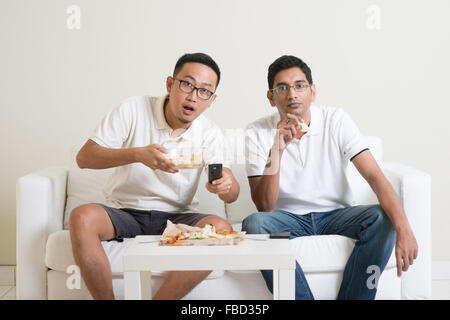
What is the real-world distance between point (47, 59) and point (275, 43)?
1.19 m

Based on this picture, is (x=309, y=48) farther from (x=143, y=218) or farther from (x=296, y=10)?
(x=143, y=218)

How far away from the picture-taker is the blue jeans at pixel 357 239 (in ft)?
6.69

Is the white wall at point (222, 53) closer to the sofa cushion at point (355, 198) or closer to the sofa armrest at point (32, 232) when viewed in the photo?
the sofa cushion at point (355, 198)

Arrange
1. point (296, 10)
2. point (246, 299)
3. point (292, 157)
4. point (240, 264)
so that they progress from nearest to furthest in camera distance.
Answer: point (240, 264), point (246, 299), point (292, 157), point (296, 10)

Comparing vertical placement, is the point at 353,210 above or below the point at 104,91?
below

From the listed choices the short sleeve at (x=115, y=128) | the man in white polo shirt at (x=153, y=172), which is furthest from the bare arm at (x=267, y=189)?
the short sleeve at (x=115, y=128)

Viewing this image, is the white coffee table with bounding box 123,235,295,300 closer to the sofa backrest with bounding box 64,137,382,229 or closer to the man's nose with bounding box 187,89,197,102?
the man's nose with bounding box 187,89,197,102

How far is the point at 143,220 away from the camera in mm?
2221

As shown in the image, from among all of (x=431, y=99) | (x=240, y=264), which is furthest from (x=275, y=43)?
(x=240, y=264)

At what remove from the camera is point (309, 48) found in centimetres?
305

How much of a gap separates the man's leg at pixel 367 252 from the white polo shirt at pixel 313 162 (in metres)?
→ 0.23

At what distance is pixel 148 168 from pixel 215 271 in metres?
0.50

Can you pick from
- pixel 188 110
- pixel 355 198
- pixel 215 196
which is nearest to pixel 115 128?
pixel 188 110

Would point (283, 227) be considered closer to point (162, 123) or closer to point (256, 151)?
point (256, 151)
